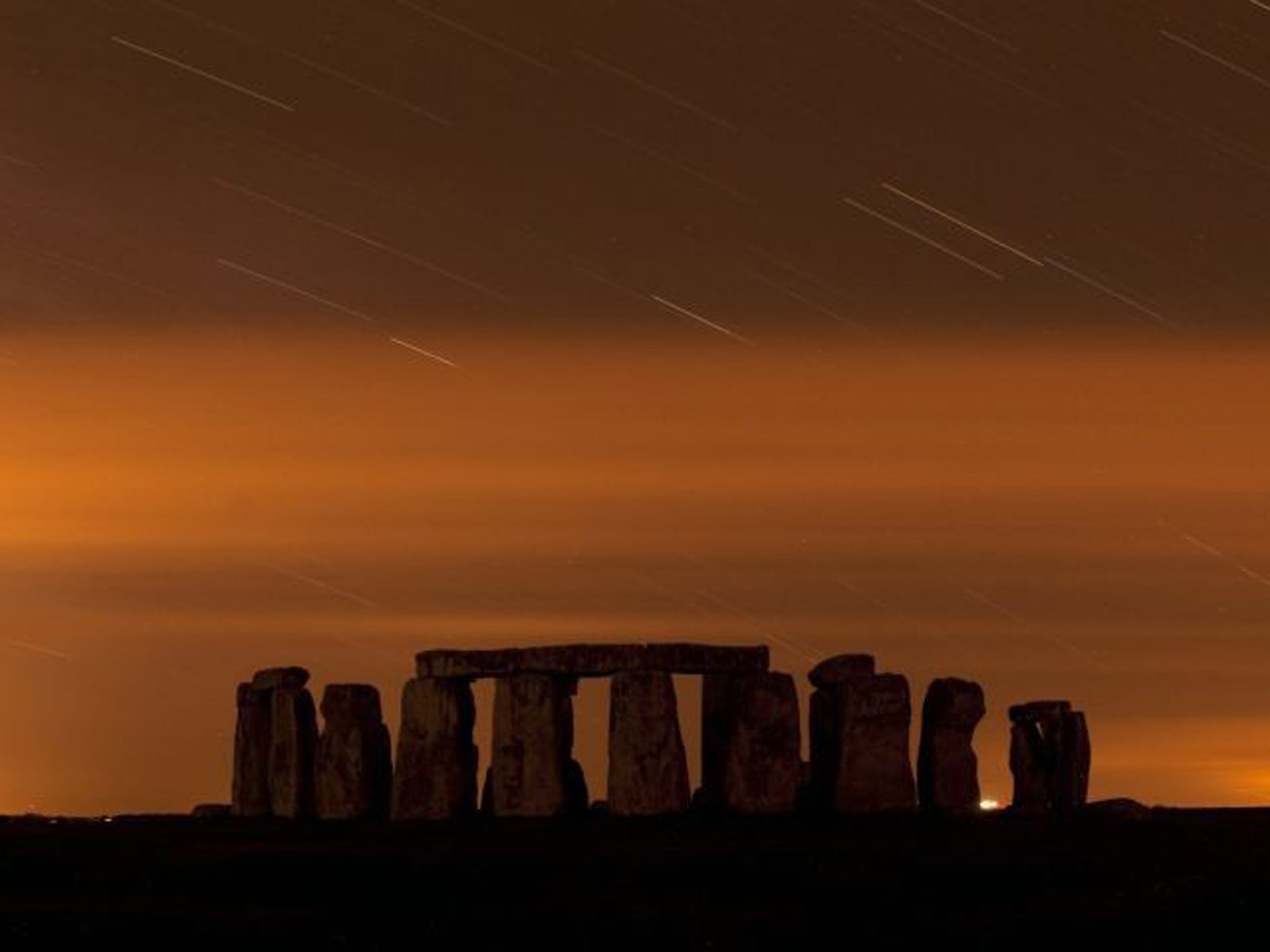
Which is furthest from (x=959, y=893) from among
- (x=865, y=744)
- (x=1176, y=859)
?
(x=865, y=744)

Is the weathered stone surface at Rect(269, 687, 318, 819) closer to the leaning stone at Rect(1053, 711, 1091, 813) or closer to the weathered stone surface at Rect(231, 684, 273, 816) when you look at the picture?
the weathered stone surface at Rect(231, 684, 273, 816)

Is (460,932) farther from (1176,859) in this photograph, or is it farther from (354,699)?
(354,699)

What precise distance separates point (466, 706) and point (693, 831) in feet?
17.9

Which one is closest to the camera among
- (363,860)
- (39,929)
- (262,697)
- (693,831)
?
Result: (39,929)

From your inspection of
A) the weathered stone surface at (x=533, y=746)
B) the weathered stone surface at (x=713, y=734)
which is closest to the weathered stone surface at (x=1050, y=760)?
the weathered stone surface at (x=713, y=734)

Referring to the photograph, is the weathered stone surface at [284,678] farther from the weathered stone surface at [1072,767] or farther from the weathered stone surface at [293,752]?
the weathered stone surface at [1072,767]

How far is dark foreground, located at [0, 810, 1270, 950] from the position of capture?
2742 centimetres

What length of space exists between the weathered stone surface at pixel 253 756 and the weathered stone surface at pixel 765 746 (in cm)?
700

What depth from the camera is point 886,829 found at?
38.1 m

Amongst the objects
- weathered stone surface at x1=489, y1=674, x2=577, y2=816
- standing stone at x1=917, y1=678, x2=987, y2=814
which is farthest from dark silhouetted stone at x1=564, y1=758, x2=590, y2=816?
standing stone at x1=917, y1=678, x2=987, y2=814

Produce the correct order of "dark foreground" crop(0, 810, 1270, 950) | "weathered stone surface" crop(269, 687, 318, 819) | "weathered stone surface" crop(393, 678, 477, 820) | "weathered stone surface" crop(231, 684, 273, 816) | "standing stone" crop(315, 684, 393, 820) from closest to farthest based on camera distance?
"dark foreground" crop(0, 810, 1270, 950) → "weathered stone surface" crop(393, 678, 477, 820) → "standing stone" crop(315, 684, 393, 820) → "weathered stone surface" crop(269, 687, 318, 819) → "weathered stone surface" crop(231, 684, 273, 816)

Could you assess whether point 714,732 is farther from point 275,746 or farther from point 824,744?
point 275,746

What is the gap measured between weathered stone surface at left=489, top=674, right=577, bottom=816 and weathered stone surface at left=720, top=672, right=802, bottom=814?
2204 millimetres

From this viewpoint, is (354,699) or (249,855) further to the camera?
(354,699)
